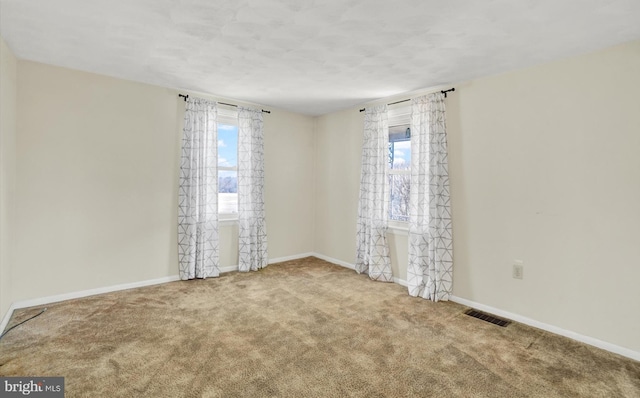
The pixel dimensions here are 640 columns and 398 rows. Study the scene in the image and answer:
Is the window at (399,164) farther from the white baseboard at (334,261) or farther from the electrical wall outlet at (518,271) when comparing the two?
the electrical wall outlet at (518,271)

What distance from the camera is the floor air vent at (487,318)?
275 cm

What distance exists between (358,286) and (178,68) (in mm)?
3190

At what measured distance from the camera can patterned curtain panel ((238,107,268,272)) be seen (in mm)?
4254

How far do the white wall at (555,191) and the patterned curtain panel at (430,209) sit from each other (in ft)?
0.38

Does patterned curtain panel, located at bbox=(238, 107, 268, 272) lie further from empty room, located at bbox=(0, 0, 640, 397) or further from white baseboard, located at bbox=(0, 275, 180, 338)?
white baseboard, located at bbox=(0, 275, 180, 338)

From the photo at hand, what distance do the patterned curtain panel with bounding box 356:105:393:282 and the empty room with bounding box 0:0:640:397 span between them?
0.10 ft

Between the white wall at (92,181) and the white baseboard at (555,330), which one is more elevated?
the white wall at (92,181)

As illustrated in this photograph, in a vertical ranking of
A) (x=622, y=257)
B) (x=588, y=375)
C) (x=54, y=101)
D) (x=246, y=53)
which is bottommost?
(x=588, y=375)

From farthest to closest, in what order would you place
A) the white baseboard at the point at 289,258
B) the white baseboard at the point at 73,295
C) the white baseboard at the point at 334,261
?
the white baseboard at the point at 289,258
the white baseboard at the point at 334,261
the white baseboard at the point at 73,295

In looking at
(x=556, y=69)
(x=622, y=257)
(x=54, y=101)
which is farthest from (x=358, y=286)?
(x=54, y=101)

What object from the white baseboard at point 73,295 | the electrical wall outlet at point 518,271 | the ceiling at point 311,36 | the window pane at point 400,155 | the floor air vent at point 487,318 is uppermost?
the ceiling at point 311,36

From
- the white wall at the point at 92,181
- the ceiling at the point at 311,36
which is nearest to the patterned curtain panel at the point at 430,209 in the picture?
the ceiling at the point at 311,36

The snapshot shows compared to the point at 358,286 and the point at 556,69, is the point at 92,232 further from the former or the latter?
the point at 556,69

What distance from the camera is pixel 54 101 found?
3018 mm
